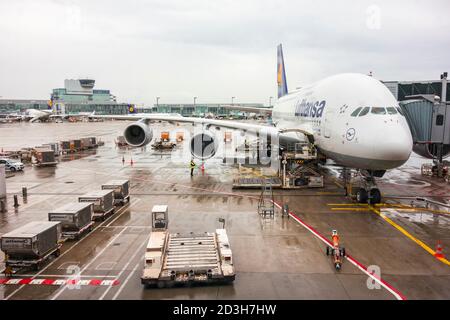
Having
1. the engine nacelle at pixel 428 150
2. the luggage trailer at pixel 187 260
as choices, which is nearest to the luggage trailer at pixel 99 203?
the luggage trailer at pixel 187 260

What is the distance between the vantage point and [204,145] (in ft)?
90.9

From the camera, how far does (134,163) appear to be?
34.8 m

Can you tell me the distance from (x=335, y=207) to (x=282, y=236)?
18.4 feet

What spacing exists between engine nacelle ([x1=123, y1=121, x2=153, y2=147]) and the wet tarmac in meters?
4.18

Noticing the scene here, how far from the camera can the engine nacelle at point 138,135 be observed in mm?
31130

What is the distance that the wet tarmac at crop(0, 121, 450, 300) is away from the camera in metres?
10.3

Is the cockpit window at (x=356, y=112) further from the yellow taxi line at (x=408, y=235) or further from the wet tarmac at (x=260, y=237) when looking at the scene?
the yellow taxi line at (x=408, y=235)

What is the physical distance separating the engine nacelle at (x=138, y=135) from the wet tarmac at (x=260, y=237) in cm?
418

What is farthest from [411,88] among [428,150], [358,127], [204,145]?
[358,127]

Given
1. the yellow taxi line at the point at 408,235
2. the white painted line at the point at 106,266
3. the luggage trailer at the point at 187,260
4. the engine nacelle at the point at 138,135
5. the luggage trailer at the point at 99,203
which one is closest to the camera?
the luggage trailer at the point at 187,260

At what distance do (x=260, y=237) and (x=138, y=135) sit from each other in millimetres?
19781

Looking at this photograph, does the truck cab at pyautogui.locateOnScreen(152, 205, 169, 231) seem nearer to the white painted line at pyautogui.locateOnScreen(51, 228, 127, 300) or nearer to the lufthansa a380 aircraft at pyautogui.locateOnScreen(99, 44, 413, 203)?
the white painted line at pyautogui.locateOnScreen(51, 228, 127, 300)
